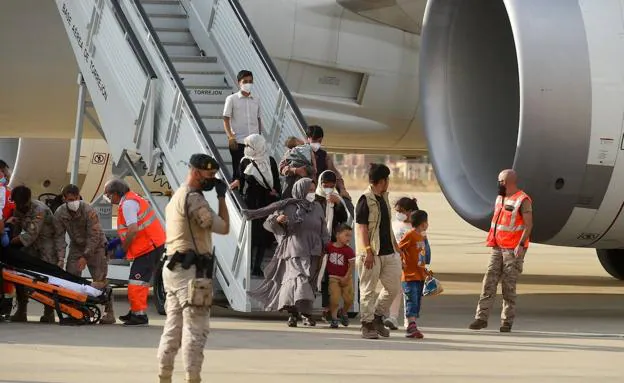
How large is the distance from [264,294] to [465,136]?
2640 mm

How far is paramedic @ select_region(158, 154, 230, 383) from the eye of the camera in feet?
27.8

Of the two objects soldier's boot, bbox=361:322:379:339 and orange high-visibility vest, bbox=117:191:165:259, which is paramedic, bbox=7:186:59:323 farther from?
soldier's boot, bbox=361:322:379:339

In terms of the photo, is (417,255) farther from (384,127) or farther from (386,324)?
(384,127)

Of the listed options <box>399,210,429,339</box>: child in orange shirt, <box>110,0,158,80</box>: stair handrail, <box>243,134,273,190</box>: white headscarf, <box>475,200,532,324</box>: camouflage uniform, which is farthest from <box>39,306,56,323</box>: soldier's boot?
<box>475,200,532,324</box>: camouflage uniform

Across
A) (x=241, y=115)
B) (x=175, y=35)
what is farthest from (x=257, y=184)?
(x=175, y=35)

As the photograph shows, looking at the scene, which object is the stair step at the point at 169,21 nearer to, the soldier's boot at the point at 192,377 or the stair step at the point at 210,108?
the stair step at the point at 210,108

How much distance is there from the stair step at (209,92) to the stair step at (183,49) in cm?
72

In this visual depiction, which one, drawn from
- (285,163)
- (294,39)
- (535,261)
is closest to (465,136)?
(285,163)

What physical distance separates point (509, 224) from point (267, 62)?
3371 mm

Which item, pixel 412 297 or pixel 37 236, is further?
pixel 37 236

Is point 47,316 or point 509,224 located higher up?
point 509,224

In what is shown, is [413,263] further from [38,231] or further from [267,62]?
[267,62]

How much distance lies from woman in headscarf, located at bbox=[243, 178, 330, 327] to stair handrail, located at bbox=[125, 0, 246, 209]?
1.60 ft

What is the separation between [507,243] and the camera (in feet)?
40.4
